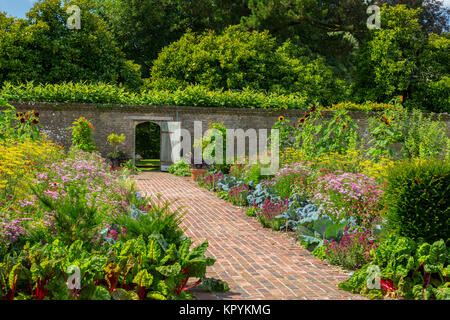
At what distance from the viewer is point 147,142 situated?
25.0 metres

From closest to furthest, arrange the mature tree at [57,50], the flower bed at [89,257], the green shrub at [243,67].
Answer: the flower bed at [89,257], the mature tree at [57,50], the green shrub at [243,67]

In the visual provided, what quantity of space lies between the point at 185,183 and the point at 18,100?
8063 mm

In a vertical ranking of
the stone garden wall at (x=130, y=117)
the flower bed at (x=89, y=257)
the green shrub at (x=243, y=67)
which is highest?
the green shrub at (x=243, y=67)

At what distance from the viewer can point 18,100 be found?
16547 millimetres

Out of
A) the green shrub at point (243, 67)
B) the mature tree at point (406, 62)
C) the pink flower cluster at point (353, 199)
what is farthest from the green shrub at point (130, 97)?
the pink flower cluster at point (353, 199)

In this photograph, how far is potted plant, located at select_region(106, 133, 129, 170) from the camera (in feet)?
52.0

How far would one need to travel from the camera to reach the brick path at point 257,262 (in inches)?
169

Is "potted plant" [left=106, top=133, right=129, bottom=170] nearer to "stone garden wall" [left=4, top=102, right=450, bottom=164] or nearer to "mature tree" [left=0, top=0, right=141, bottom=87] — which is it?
"stone garden wall" [left=4, top=102, right=450, bottom=164]

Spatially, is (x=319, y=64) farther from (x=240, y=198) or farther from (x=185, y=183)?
(x=240, y=198)

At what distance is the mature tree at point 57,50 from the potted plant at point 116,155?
6866 mm

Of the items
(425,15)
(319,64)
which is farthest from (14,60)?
(425,15)

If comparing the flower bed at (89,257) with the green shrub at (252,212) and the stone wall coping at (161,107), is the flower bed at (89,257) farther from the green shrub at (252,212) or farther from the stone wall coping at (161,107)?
the stone wall coping at (161,107)

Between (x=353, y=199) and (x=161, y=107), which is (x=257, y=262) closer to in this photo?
(x=353, y=199)

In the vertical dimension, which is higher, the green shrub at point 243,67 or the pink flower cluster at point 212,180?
the green shrub at point 243,67
